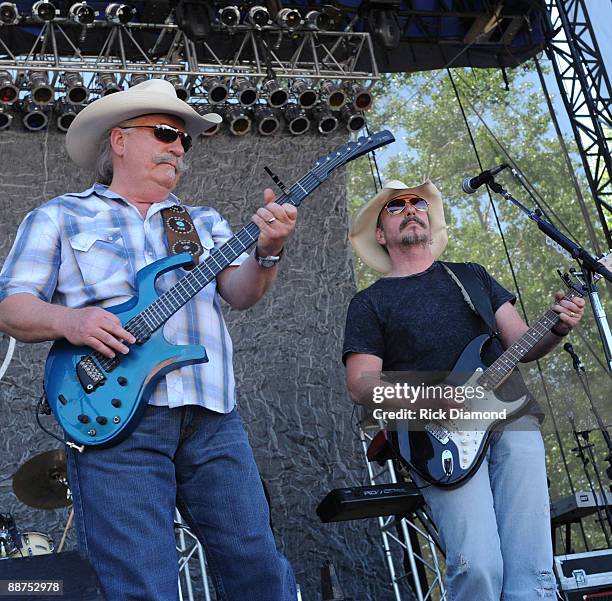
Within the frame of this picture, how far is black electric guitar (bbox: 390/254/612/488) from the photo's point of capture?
3.02 meters

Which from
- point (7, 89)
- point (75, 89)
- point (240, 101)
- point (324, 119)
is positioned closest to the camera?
point (7, 89)

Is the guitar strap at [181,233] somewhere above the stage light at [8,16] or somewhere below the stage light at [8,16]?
below

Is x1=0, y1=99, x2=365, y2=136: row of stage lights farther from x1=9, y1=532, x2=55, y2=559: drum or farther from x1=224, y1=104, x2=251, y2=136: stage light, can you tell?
x1=9, y1=532, x2=55, y2=559: drum

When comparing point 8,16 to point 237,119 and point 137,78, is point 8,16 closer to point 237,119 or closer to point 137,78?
point 137,78

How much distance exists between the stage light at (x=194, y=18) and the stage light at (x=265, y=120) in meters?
0.74

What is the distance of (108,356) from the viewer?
229cm

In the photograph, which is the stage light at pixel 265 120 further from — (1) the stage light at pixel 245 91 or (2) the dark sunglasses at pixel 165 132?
(2) the dark sunglasses at pixel 165 132

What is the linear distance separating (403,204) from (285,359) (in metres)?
2.63

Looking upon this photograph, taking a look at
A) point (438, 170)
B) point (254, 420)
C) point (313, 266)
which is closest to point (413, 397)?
point (254, 420)

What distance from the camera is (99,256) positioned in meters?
2.46

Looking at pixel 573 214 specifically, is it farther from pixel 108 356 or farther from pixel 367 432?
pixel 108 356

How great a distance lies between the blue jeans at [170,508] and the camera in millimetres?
2117

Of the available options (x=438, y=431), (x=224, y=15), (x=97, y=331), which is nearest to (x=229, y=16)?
(x=224, y=15)

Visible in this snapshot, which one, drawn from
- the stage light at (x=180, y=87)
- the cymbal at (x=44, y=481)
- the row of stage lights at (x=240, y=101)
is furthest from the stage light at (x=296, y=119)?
the cymbal at (x=44, y=481)
